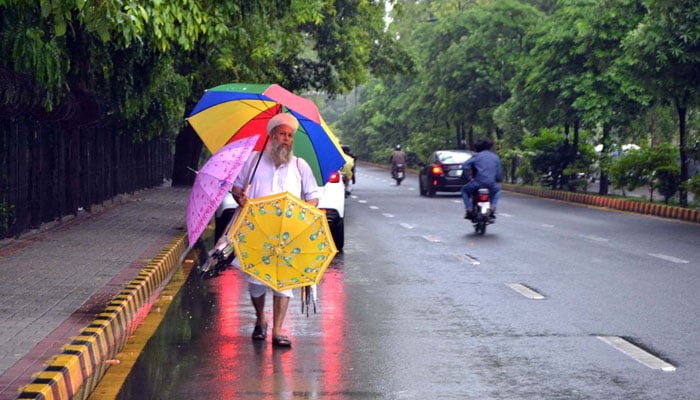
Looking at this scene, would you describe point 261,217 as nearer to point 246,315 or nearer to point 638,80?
point 246,315

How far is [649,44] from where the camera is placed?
24484 millimetres

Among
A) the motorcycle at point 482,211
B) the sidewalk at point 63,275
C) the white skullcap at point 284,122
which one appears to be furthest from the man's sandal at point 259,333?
the motorcycle at point 482,211

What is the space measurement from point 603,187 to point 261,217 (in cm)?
2857

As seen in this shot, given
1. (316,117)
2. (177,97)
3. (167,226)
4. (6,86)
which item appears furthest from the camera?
(177,97)

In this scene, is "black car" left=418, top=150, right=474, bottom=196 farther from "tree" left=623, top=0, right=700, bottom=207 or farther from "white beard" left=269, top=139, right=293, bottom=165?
"white beard" left=269, top=139, right=293, bottom=165

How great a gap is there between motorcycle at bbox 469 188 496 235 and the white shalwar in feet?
38.8

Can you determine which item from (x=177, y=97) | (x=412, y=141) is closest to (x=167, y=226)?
(x=177, y=97)

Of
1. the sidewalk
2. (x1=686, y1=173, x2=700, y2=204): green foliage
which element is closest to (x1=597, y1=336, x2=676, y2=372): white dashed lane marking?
the sidewalk

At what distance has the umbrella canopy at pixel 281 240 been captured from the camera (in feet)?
29.0

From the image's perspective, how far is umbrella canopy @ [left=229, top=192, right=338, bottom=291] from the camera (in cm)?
884

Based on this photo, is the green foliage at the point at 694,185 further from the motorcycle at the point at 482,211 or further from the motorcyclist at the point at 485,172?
the motorcycle at the point at 482,211

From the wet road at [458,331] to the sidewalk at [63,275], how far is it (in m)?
0.65

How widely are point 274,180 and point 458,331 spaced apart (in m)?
2.01

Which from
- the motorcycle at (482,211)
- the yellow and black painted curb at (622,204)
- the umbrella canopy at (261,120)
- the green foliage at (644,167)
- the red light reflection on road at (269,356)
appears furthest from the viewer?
the green foliage at (644,167)
